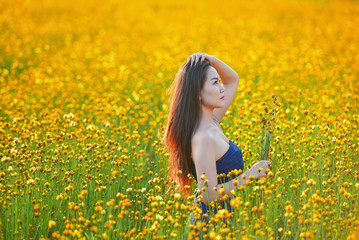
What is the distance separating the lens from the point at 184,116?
394 cm

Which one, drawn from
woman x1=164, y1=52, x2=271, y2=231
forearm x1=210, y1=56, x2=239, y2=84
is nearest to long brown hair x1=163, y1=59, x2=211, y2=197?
woman x1=164, y1=52, x2=271, y2=231

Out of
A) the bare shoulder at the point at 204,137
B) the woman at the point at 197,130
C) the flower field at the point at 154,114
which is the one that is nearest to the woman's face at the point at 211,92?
the woman at the point at 197,130

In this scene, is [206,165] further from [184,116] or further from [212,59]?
[212,59]

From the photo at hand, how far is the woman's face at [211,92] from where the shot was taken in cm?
394

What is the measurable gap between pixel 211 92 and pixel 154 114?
377 cm

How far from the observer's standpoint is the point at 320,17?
16953 millimetres

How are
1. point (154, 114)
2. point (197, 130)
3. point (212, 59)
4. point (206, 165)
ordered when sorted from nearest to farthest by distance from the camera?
point (206, 165)
point (197, 130)
point (212, 59)
point (154, 114)

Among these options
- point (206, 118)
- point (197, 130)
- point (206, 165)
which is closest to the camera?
point (206, 165)

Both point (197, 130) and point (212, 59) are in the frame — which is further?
point (212, 59)

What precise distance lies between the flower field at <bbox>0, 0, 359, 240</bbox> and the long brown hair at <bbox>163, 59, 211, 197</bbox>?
24 cm

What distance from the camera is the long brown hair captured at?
3.93 m

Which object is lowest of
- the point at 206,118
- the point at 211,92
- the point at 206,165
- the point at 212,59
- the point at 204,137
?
the point at 206,165

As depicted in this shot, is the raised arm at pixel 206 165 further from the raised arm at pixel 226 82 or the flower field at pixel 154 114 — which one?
the raised arm at pixel 226 82

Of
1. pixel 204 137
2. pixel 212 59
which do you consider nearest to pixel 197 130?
pixel 204 137
